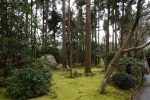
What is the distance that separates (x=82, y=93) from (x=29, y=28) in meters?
3.62

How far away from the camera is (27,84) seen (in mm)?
8633

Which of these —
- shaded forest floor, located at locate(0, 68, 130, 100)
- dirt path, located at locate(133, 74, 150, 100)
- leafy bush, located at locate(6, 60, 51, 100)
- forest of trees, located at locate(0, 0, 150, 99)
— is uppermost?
forest of trees, located at locate(0, 0, 150, 99)

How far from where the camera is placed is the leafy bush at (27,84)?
338 inches

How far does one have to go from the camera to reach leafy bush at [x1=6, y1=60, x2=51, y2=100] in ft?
28.2

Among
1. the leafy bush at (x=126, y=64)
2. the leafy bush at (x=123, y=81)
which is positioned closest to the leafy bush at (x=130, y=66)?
the leafy bush at (x=126, y=64)

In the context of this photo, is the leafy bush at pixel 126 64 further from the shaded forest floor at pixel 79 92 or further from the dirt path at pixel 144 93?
the shaded forest floor at pixel 79 92

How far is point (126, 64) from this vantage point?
1352cm

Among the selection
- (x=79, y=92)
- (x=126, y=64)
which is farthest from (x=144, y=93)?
(x=79, y=92)

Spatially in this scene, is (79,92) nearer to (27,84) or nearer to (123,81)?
(27,84)

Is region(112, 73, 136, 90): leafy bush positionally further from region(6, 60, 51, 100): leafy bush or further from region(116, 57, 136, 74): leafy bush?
region(6, 60, 51, 100): leafy bush

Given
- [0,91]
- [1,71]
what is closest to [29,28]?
[1,71]

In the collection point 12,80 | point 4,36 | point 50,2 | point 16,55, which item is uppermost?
point 50,2

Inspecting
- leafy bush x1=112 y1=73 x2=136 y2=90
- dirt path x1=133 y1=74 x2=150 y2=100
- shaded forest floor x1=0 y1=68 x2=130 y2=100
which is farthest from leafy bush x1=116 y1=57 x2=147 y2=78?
shaded forest floor x1=0 y1=68 x2=130 y2=100

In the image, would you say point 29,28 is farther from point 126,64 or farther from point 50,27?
point 50,27
